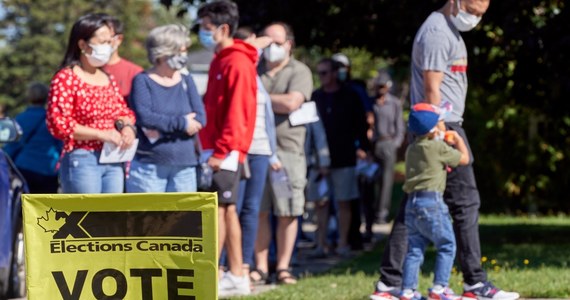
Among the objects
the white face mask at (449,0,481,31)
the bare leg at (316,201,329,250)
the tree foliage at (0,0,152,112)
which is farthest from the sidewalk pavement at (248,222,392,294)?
the tree foliage at (0,0,152,112)

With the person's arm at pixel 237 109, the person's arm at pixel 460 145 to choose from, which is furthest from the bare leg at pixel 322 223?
the person's arm at pixel 460 145

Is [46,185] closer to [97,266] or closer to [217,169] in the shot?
[217,169]

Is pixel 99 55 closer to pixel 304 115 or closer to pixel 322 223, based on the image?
pixel 304 115

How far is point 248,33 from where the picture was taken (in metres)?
9.50

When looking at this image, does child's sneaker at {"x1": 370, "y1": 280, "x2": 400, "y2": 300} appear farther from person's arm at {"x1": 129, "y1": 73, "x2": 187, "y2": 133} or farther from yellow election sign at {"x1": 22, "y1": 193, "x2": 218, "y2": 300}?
yellow election sign at {"x1": 22, "y1": 193, "x2": 218, "y2": 300}

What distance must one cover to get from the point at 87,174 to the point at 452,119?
2.33 m

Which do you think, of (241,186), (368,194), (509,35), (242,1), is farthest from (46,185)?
(368,194)

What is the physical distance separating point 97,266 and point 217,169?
3.00 metres

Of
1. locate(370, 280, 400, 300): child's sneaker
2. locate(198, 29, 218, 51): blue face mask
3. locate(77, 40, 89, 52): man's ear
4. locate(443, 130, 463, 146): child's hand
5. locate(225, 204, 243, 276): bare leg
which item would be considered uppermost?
locate(198, 29, 218, 51): blue face mask

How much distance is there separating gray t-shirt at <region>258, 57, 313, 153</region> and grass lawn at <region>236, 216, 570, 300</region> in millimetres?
1107

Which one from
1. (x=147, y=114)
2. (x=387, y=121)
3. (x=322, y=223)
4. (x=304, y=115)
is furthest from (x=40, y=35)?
(x=147, y=114)

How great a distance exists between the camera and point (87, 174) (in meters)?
7.80

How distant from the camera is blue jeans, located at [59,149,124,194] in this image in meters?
7.78

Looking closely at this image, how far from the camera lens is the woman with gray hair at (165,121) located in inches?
323
